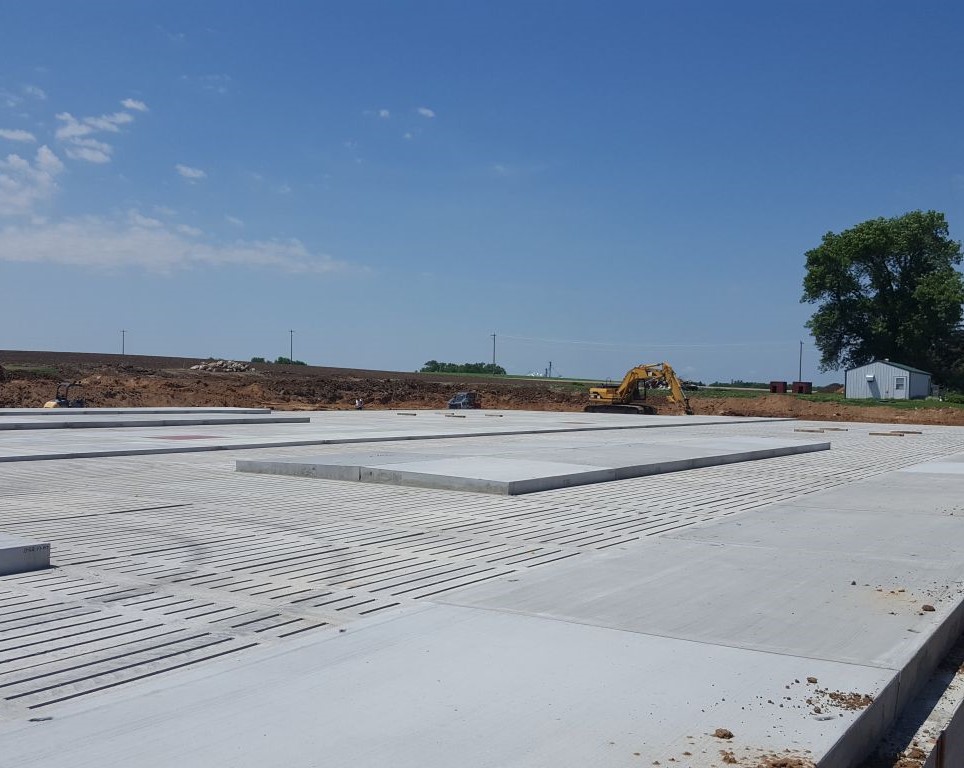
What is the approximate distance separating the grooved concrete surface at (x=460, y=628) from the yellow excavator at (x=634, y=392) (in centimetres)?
2840

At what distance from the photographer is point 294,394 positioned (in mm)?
45250

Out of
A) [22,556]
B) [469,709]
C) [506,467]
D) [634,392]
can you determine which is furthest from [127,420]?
[634,392]

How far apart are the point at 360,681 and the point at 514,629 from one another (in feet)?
3.55

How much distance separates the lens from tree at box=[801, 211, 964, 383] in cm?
5791

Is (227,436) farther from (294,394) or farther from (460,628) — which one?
(294,394)

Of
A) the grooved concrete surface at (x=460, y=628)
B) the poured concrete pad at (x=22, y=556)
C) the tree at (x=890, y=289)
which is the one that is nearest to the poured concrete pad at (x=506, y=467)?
the grooved concrete surface at (x=460, y=628)

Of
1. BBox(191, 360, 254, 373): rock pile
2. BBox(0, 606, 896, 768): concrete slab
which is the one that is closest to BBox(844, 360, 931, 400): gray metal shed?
BBox(191, 360, 254, 373): rock pile

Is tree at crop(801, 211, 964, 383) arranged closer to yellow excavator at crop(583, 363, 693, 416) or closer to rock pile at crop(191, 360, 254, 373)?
yellow excavator at crop(583, 363, 693, 416)

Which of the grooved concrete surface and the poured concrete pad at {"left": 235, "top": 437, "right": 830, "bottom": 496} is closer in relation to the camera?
the grooved concrete surface

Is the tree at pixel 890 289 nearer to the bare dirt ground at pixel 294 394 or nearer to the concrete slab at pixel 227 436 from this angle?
the bare dirt ground at pixel 294 394

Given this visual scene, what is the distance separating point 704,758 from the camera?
10.5ft

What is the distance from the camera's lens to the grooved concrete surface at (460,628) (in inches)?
133

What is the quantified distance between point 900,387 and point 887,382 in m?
0.84

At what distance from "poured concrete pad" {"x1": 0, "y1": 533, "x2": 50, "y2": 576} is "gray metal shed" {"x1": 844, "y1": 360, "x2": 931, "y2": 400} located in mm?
50092
